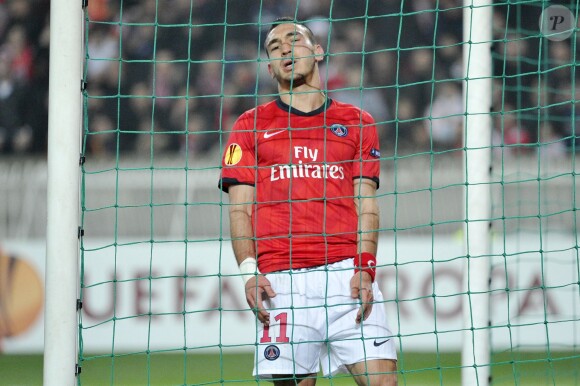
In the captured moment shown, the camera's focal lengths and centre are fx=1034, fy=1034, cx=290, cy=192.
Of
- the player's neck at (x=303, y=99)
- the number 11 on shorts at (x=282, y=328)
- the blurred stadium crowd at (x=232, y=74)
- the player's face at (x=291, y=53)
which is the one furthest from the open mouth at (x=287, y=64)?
the blurred stadium crowd at (x=232, y=74)

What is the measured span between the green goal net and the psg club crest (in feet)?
8.83

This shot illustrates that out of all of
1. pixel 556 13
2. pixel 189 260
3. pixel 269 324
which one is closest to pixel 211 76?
pixel 189 260

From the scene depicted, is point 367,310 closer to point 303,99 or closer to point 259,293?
point 259,293

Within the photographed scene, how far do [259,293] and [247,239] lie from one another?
0.23 m

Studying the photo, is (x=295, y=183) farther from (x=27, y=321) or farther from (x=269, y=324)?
(x=27, y=321)

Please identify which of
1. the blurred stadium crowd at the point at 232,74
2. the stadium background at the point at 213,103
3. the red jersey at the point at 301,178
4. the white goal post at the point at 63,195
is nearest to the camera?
the white goal post at the point at 63,195

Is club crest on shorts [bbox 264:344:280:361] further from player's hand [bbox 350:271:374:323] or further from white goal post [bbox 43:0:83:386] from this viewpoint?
white goal post [bbox 43:0:83:386]

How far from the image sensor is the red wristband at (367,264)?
4.05 metres

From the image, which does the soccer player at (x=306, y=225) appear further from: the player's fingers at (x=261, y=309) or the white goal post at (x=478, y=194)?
the white goal post at (x=478, y=194)

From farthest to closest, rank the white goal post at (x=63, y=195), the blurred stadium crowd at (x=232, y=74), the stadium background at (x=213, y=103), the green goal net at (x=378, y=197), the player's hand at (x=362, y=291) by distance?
1. the blurred stadium crowd at (x=232, y=74)
2. the stadium background at (x=213, y=103)
3. the green goal net at (x=378, y=197)
4. the player's hand at (x=362, y=291)
5. the white goal post at (x=63, y=195)

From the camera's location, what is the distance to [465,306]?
462 cm

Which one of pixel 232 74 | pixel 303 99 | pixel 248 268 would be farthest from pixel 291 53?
pixel 232 74

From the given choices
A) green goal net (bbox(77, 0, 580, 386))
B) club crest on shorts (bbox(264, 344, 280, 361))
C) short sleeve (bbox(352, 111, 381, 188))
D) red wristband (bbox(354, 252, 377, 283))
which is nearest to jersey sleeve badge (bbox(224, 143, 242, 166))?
→ short sleeve (bbox(352, 111, 381, 188))

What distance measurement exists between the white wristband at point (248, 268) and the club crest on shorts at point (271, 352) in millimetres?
279
